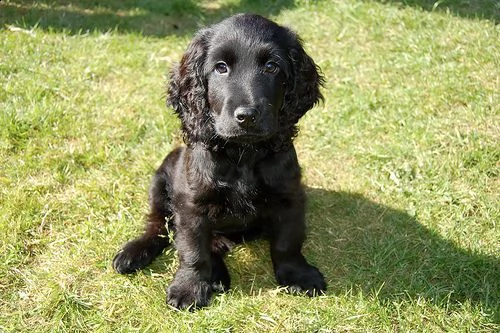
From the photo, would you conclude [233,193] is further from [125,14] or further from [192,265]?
[125,14]

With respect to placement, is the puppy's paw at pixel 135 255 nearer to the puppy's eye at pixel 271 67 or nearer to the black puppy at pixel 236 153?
the black puppy at pixel 236 153

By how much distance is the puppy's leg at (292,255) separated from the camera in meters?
3.30

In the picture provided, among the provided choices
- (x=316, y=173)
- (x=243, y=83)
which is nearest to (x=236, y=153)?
(x=243, y=83)

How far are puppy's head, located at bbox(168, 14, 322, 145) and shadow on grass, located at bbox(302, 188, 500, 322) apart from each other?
97cm

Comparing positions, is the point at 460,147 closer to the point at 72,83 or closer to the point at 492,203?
the point at 492,203

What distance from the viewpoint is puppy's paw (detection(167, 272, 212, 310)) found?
3.22 m

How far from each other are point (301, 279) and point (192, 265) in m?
0.67

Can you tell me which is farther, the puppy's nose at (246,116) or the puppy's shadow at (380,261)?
the puppy's shadow at (380,261)

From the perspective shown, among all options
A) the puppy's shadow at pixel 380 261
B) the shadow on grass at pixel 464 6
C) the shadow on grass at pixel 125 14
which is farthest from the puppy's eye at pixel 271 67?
the shadow on grass at pixel 464 6

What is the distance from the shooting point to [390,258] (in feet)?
11.8

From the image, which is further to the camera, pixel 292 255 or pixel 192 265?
pixel 292 255

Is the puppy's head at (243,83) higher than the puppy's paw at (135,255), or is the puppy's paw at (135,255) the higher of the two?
the puppy's head at (243,83)

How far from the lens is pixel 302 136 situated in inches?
194

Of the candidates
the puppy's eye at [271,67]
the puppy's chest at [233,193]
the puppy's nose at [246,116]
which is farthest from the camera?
the puppy's chest at [233,193]
